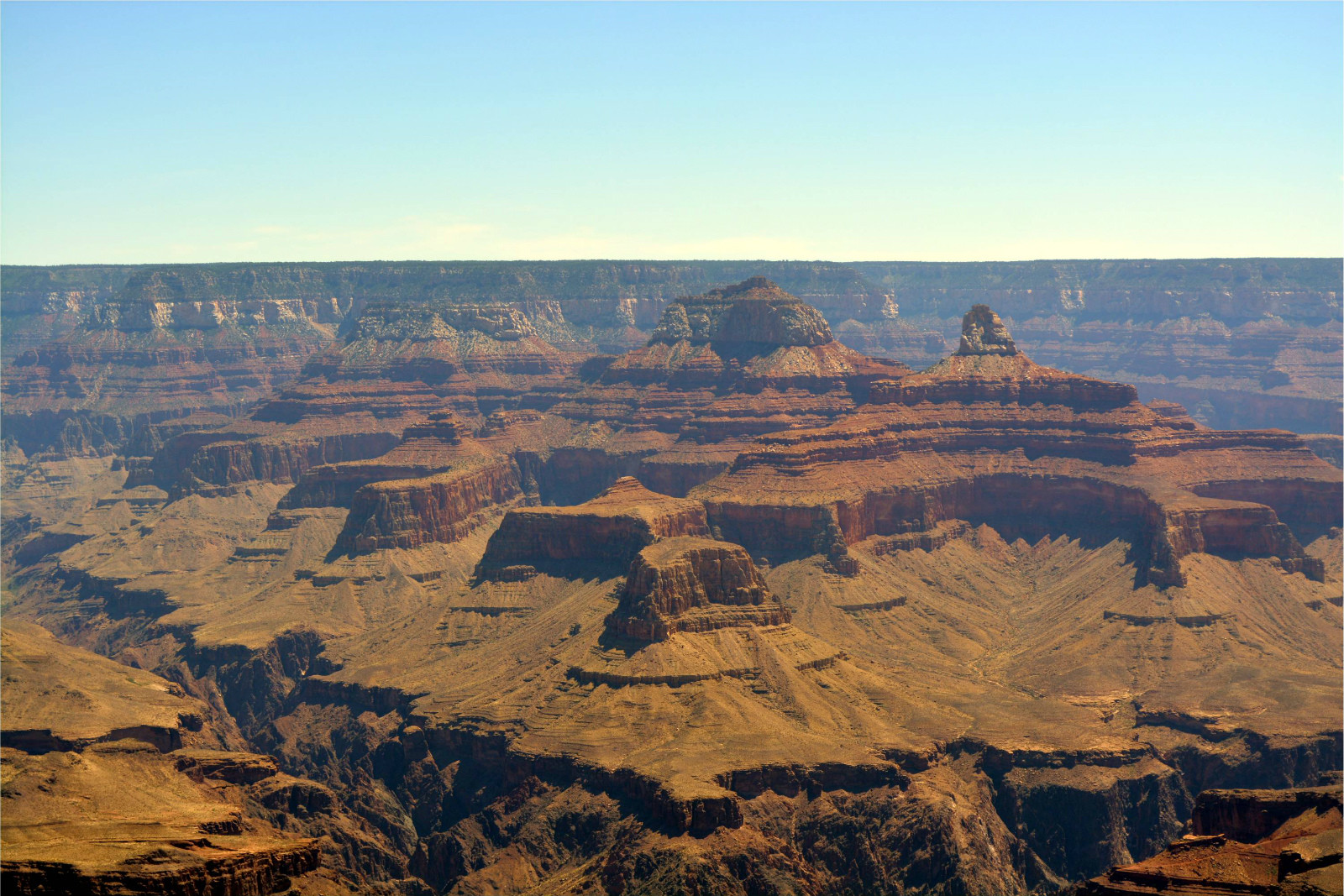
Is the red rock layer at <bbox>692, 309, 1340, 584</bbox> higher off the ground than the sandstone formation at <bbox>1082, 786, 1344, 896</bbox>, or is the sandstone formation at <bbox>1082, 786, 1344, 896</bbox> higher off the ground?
the red rock layer at <bbox>692, 309, 1340, 584</bbox>

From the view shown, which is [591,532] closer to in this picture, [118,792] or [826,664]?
[826,664]

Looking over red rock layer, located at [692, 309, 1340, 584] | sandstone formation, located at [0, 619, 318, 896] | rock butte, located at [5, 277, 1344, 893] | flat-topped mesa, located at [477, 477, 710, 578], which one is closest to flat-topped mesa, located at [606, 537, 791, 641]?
rock butte, located at [5, 277, 1344, 893]

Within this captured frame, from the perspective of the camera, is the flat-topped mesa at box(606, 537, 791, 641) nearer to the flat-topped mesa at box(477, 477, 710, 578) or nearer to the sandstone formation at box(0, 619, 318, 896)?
the flat-topped mesa at box(477, 477, 710, 578)

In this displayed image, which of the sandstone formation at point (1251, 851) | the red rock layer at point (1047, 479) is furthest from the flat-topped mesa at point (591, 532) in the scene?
the sandstone formation at point (1251, 851)

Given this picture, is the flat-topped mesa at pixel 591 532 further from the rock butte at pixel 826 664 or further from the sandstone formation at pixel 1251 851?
the sandstone formation at pixel 1251 851

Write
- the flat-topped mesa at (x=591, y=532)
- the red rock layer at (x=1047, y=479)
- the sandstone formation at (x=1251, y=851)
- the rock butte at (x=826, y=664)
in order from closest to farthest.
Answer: the sandstone formation at (x=1251, y=851) → the rock butte at (x=826, y=664) → the flat-topped mesa at (x=591, y=532) → the red rock layer at (x=1047, y=479)

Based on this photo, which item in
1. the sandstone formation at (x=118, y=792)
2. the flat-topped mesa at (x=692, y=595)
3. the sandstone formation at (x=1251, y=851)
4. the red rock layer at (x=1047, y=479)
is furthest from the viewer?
the red rock layer at (x=1047, y=479)

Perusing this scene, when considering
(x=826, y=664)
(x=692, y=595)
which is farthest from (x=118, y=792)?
(x=826, y=664)
